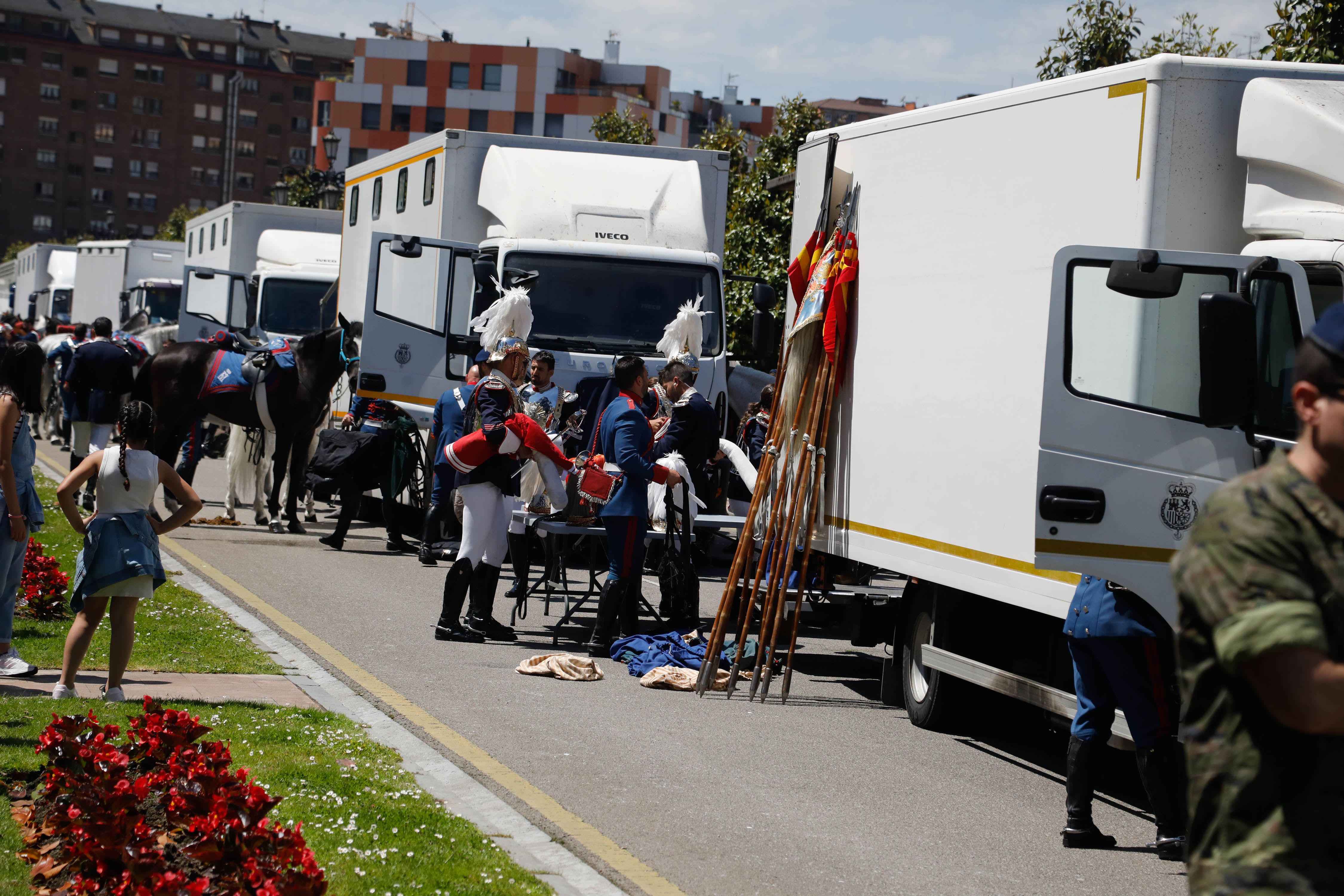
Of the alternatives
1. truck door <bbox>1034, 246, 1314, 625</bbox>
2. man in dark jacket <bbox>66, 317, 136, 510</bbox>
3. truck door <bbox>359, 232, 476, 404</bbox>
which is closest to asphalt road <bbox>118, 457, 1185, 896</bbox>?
truck door <bbox>1034, 246, 1314, 625</bbox>

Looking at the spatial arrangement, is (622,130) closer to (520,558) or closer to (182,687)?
(520,558)

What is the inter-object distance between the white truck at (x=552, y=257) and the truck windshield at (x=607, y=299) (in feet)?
0.04

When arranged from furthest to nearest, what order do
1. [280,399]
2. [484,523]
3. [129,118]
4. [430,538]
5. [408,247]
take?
1. [129,118]
2. [280,399]
3. [408,247]
4. [430,538]
5. [484,523]

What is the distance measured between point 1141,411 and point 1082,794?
60.2 inches

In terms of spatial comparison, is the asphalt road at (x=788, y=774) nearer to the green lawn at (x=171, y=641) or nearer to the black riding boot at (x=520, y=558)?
the black riding boot at (x=520, y=558)

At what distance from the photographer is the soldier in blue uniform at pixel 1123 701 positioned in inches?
240

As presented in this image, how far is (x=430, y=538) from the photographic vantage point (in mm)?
15047

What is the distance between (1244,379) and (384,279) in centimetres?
1235

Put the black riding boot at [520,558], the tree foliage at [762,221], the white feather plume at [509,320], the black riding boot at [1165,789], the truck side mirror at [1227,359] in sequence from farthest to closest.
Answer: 1. the tree foliage at [762,221]
2. the white feather plume at [509,320]
3. the black riding boot at [520,558]
4. the black riding boot at [1165,789]
5. the truck side mirror at [1227,359]

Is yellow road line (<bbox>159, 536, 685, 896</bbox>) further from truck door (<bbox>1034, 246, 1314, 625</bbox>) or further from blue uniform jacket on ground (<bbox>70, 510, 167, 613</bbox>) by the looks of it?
truck door (<bbox>1034, 246, 1314, 625</bbox>)

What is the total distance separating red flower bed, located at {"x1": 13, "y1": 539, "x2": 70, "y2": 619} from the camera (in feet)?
32.7

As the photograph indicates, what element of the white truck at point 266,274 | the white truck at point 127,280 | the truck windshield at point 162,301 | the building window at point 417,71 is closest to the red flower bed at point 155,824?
the white truck at point 266,274

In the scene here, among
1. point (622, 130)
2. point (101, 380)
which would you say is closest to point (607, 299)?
point (101, 380)

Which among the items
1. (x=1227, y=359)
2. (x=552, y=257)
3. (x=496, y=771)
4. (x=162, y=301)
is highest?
(x=162, y=301)
